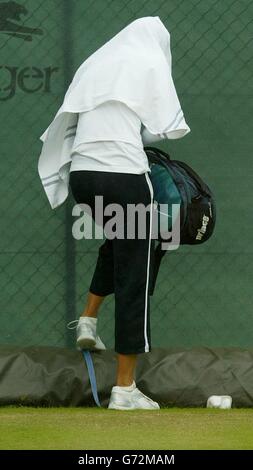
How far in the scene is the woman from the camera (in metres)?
5.72

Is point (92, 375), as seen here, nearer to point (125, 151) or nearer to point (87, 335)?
point (87, 335)

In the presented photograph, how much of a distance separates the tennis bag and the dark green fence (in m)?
0.83

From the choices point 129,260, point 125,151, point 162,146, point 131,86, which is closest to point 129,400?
point 129,260

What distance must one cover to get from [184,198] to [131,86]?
613mm

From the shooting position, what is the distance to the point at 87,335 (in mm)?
6184

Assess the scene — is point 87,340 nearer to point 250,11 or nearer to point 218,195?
point 218,195

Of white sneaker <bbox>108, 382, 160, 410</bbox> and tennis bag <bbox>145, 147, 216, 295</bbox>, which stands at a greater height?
tennis bag <bbox>145, 147, 216, 295</bbox>

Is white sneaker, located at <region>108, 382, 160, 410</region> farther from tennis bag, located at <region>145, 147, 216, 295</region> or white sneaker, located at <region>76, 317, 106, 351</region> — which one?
tennis bag, located at <region>145, 147, 216, 295</region>

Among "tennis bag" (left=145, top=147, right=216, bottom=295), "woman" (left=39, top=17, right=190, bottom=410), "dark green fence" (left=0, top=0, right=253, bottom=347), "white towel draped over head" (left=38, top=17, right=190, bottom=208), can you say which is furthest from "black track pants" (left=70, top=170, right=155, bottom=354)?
"dark green fence" (left=0, top=0, right=253, bottom=347)

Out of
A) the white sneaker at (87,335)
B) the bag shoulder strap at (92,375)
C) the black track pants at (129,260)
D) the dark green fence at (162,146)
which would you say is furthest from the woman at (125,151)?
the dark green fence at (162,146)

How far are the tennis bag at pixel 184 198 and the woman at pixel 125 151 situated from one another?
0.18 meters

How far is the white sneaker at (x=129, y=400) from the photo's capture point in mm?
5809

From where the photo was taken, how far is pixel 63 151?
6.06 metres
